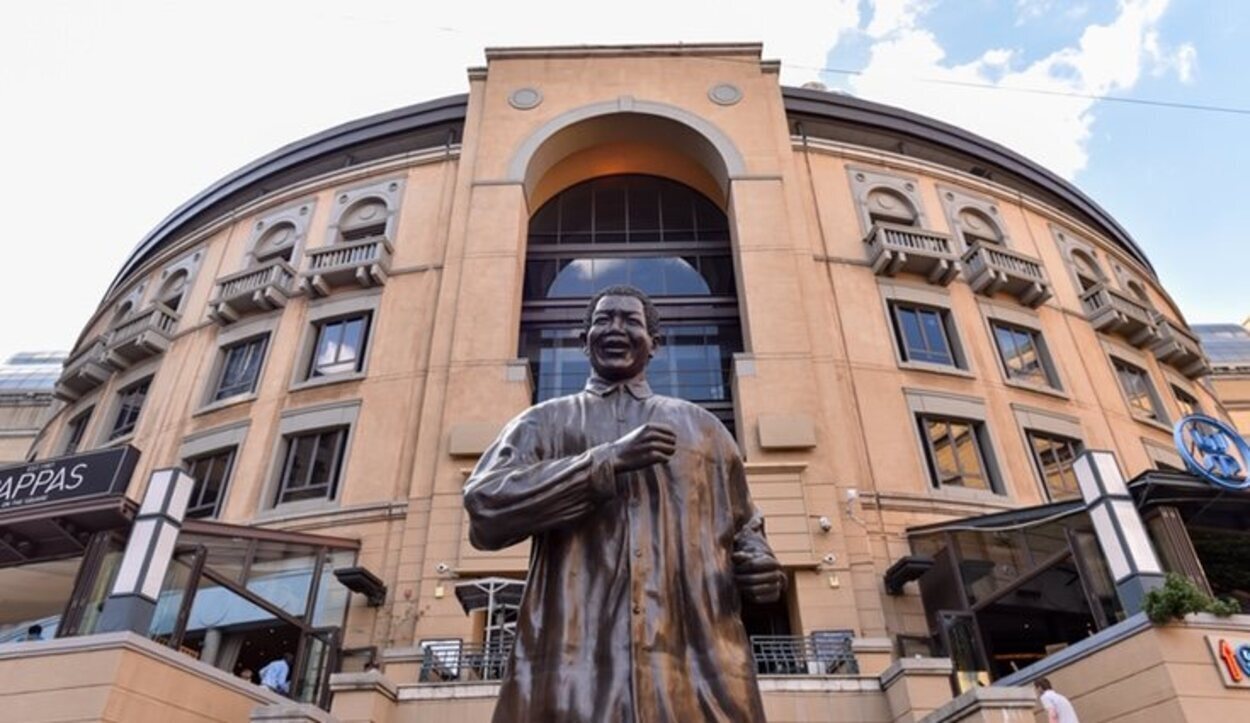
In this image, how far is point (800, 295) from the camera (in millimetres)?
18750

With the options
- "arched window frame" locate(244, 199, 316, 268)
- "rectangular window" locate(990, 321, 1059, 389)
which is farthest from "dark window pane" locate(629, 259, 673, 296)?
"arched window frame" locate(244, 199, 316, 268)

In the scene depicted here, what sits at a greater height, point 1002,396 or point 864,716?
point 1002,396

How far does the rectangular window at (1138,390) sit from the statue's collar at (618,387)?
22.4 meters

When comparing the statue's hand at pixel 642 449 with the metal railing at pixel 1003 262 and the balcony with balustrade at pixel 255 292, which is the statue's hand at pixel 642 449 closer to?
the metal railing at pixel 1003 262

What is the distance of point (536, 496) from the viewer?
8.77 ft

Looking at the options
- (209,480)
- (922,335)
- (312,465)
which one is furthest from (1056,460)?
(209,480)

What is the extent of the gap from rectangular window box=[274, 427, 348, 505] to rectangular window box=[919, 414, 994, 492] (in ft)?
46.3

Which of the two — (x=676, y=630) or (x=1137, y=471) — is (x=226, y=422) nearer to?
(x=676, y=630)

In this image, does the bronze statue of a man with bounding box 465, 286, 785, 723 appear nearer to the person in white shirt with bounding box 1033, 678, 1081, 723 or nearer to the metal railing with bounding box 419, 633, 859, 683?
the person in white shirt with bounding box 1033, 678, 1081, 723

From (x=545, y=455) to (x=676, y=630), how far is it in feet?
2.92

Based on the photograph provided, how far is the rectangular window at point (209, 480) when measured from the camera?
59.3ft

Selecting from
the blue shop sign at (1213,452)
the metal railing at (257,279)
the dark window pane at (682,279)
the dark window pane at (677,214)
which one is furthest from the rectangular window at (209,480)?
the blue shop sign at (1213,452)

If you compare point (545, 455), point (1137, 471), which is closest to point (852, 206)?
point (1137, 471)

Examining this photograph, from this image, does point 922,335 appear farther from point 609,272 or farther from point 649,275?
point 609,272
